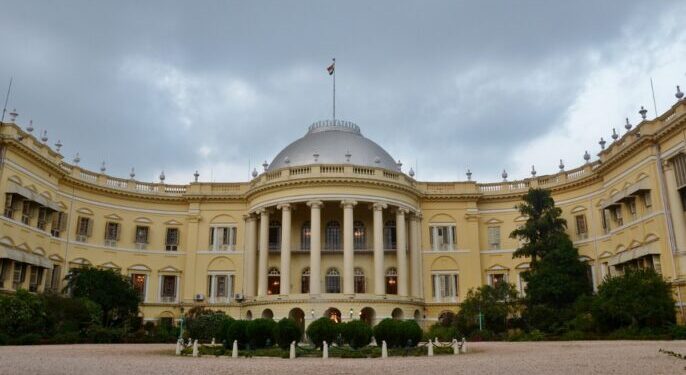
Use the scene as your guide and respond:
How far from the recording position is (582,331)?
30719 mm

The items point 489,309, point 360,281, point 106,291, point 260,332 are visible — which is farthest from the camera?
point 360,281

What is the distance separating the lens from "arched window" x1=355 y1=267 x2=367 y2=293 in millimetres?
42781

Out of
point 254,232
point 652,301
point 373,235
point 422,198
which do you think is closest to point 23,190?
point 254,232

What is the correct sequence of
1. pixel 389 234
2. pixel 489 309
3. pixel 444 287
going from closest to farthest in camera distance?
pixel 489 309 → pixel 444 287 → pixel 389 234

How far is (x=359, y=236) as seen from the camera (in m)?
44.1

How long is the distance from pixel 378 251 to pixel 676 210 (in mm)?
18232

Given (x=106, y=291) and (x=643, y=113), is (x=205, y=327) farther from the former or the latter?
(x=643, y=113)

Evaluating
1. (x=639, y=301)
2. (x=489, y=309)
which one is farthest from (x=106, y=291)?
(x=639, y=301)

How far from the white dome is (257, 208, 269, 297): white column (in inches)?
179

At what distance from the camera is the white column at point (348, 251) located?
38.1 meters

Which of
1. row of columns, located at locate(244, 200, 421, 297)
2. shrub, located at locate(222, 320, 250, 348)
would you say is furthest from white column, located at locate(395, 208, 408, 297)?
shrub, located at locate(222, 320, 250, 348)

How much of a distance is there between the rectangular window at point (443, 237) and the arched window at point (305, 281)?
9.94 meters

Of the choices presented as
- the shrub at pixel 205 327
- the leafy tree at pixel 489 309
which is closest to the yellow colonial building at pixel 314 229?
the leafy tree at pixel 489 309

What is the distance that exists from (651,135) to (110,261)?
3734 cm
